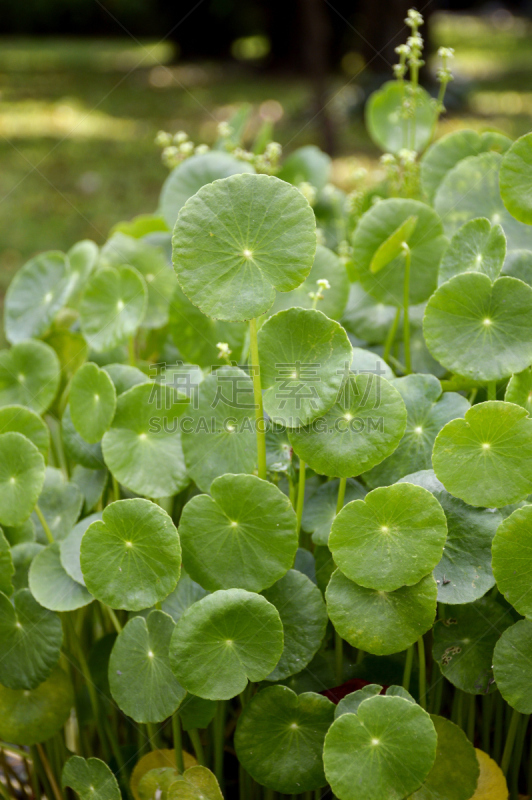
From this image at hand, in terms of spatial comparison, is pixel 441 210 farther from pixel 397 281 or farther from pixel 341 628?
pixel 341 628

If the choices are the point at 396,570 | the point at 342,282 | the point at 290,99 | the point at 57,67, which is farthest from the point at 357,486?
the point at 57,67

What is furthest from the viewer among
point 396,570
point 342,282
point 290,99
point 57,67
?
point 57,67

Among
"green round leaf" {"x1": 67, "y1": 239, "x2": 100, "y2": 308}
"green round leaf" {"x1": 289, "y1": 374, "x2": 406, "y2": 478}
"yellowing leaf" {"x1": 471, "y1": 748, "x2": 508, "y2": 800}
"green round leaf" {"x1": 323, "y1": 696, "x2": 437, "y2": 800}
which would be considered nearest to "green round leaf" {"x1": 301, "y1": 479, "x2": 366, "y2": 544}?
"green round leaf" {"x1": 289, "y1": 374, "x2": 406, "y2": 478}

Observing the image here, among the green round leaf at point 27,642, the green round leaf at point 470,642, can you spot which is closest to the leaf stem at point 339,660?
the green round leaf at point 470,642

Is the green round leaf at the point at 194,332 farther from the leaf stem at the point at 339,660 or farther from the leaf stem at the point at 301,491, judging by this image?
the leaf stem at the point at 339,660

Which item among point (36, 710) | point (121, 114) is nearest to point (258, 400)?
point (36, 710)
